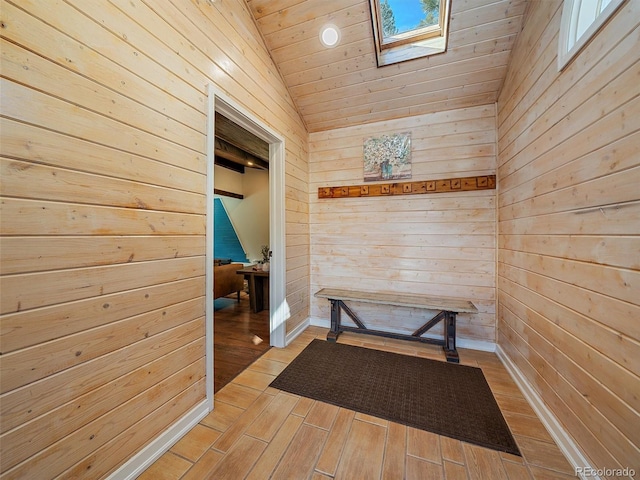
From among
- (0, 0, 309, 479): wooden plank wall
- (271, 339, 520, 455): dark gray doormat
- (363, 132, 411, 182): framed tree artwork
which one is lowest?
(271, 339, 520, 455): dark gray doormat

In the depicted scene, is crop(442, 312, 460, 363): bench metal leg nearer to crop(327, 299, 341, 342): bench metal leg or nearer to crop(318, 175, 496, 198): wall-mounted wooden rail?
crop(327, 299, 341, 342): bench metal leg

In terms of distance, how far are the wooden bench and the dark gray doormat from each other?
24 cm

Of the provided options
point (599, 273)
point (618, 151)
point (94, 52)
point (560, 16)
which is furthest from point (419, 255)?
point (94, 52)

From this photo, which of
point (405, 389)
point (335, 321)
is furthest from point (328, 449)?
point (335, 321)

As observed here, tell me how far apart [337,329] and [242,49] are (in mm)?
2821

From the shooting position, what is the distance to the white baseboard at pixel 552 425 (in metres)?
1.20

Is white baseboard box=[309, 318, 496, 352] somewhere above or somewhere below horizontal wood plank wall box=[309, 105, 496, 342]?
below

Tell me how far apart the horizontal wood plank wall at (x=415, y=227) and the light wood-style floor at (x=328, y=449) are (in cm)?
112

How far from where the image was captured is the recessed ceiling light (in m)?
2.12

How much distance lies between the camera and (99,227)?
104 cm

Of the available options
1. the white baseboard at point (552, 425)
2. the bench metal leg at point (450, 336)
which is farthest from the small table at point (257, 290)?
the white baseboard at point (552, 425)

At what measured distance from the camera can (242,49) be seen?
1.96 m

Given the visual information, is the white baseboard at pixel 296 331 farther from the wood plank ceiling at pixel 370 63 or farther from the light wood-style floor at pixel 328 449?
the wood plank ceiling at pixel 370 63

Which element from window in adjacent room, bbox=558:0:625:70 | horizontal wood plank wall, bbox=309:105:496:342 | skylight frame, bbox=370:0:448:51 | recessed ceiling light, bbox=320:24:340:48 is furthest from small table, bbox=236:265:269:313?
window in adjacent room, bbox=558:0:625:70
